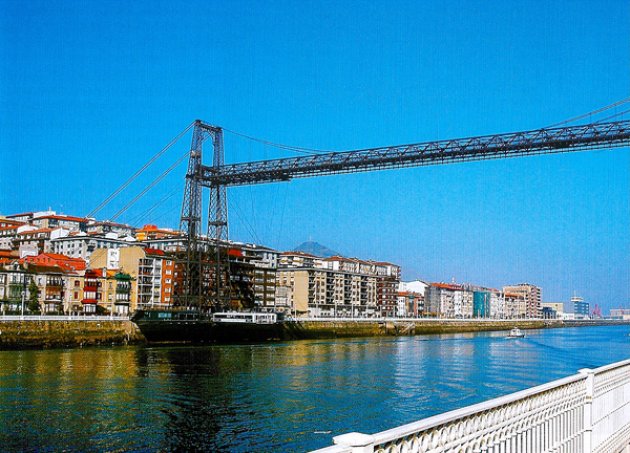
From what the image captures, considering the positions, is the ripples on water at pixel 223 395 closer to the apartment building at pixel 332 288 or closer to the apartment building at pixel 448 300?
the apartment building at pixel 332 288

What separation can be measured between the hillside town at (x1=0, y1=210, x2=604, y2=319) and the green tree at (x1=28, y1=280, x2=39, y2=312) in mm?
76

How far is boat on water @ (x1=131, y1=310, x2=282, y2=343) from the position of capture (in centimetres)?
4775

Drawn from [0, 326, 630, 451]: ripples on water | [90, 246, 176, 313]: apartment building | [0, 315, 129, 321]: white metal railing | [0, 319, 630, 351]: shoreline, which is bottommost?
[0, 326, 630, 451]: ripples on water

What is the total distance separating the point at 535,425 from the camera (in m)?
4.79

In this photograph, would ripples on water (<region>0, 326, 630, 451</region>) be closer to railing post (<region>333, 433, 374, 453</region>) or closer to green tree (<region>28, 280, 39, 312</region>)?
railing post (<region>333, 433, 374, 453</region>)

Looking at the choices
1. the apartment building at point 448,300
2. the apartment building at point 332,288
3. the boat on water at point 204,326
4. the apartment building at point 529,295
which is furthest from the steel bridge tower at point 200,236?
the apartment building at point 529,295

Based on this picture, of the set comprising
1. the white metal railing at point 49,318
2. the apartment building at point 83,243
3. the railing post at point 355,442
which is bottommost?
the white metal railing at point 49,318

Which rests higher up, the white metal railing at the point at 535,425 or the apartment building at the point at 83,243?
the apartment building at the point at 83,243

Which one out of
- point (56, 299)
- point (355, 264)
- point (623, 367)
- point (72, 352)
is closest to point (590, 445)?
point (623, 367)

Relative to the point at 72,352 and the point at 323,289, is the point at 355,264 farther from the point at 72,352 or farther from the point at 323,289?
the point at 72,352

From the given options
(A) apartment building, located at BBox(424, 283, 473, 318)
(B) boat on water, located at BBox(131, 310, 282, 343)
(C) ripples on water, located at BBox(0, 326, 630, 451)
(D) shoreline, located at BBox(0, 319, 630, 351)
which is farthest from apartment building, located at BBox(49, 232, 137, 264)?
(A) apartment building, located at BBox(424, 283, 473, 318)

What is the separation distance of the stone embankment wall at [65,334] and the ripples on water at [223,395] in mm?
3040

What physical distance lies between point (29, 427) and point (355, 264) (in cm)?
9898

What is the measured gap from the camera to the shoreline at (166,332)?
38969 mm
